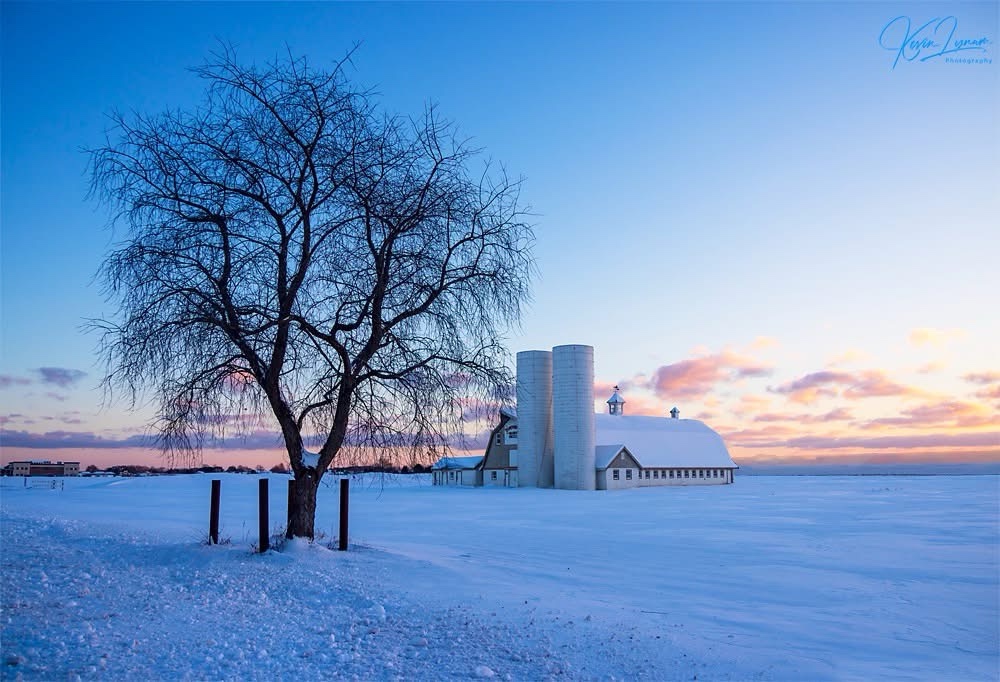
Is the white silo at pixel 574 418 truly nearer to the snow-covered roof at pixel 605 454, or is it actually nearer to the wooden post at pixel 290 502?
the snow-covered roof at pixel 605 454

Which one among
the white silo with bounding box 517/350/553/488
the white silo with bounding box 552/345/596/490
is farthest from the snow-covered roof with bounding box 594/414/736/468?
the white silo with bounding box 517/350/553/488

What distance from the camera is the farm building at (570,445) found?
5312 cm

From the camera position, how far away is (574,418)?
2082 inches

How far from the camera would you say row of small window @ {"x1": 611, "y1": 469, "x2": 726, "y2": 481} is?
57.7 meters

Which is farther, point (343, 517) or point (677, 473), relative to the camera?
point (677, 473)

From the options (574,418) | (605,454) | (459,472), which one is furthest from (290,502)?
(459,472)

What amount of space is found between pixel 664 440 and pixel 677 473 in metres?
3.25

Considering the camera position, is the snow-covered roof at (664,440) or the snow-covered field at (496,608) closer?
the snow-covered field at (496,608)

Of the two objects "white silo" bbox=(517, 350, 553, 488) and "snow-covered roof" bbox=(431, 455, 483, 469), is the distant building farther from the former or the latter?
"white silo" bbox=(517, 350, 553, 488)

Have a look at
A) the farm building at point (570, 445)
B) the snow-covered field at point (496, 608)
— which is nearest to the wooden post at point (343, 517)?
the snow-covered field at point (496, 608)

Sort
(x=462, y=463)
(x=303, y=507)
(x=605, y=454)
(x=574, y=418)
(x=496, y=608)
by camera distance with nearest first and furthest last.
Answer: (x=496, y=608) < (x=303, y=507) < (x=574, y=418) < (x=605, y=454) < (x=462, y=463)

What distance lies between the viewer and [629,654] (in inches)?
295

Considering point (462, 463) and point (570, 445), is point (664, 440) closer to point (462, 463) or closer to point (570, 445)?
point (570, 445)

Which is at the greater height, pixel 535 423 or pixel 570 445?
pixel 535 423
